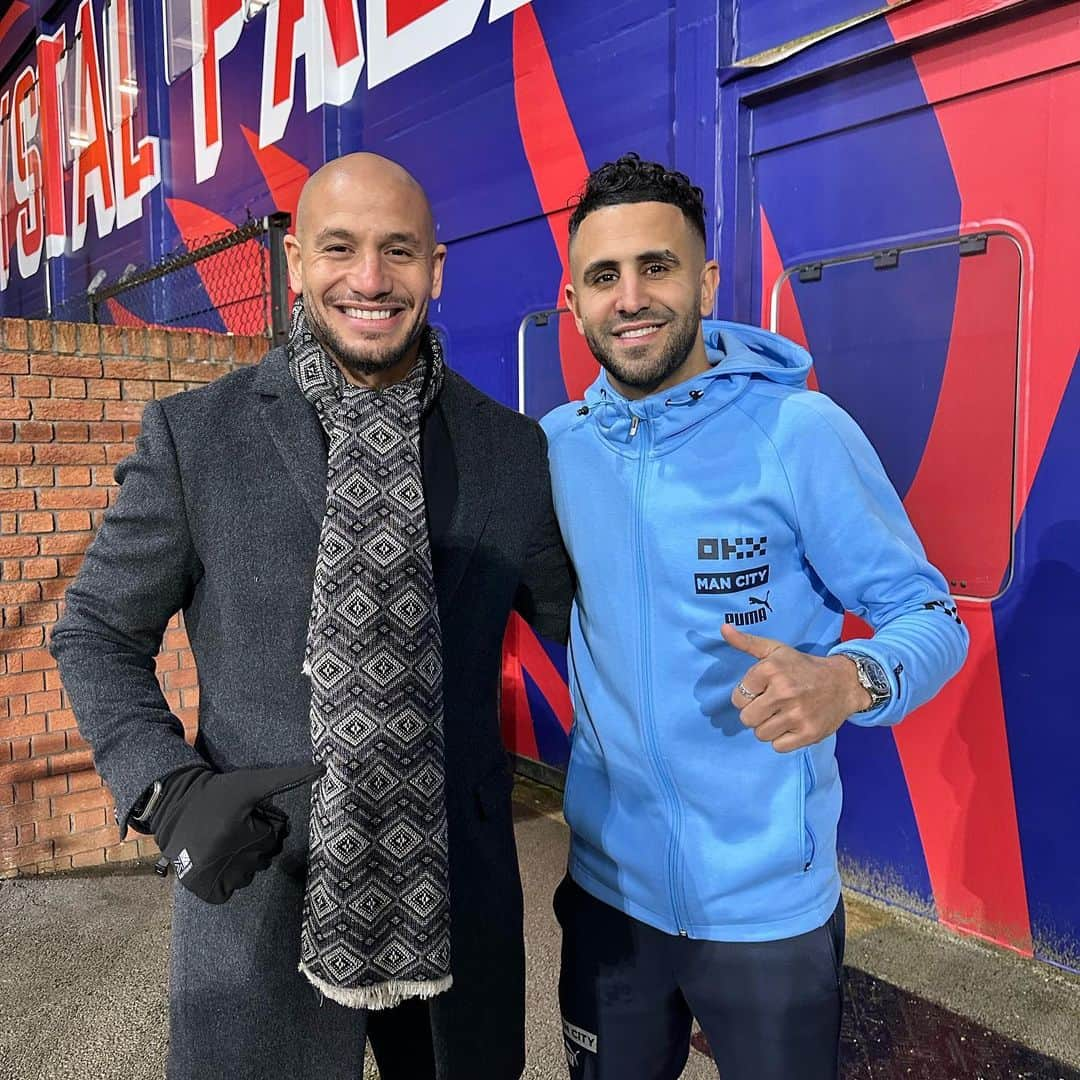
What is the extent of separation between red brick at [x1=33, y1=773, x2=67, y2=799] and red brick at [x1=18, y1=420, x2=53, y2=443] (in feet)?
4.57

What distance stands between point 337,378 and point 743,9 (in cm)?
255

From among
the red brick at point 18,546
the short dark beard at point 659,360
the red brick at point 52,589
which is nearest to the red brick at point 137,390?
the red brick at point 18,546

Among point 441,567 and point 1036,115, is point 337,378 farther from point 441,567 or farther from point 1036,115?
point 1036,115

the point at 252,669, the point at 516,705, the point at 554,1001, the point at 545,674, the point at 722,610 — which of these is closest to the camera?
the point at 252,669

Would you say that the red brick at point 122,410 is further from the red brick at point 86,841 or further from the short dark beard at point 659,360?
the short dark beard at point 659,360

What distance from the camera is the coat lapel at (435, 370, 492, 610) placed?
161 centimetres

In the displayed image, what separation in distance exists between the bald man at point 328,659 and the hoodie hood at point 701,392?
0.90 feet

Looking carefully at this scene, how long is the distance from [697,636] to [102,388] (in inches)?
122

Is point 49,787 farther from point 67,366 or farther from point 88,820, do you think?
point 67,366

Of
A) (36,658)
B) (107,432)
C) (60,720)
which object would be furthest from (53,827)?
(107,432)

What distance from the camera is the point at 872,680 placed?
1.40 m

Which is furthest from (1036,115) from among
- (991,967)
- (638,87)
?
(991,967)

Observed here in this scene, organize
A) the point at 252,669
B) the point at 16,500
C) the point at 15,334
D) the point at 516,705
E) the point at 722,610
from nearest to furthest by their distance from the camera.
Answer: the point at 252,669, the point at 722,610, the point at 15,334, the point at 16,500, the point at 516,705

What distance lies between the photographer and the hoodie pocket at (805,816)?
1.58 metres
